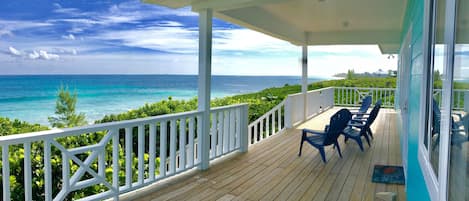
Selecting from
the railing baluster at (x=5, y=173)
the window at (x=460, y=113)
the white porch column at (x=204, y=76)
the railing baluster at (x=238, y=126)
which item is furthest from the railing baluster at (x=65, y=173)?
the railing baluster at (x=238, y=126)

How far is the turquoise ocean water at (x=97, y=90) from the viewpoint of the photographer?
22453mm

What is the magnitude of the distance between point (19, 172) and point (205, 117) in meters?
2.33

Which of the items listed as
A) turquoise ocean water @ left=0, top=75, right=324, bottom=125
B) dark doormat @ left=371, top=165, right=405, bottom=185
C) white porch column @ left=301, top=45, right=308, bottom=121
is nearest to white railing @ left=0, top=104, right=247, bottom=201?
dark doormat @ left=371, top=165, right=405, bottom=185

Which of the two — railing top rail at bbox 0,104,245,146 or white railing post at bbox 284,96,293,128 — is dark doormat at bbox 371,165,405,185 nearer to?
railing top rail at bbox 0,104,245,146

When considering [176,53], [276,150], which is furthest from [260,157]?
[176,53]

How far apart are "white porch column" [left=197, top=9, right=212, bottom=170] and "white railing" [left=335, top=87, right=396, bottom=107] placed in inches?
360

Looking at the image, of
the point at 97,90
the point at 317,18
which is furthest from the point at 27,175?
the point at 97,90

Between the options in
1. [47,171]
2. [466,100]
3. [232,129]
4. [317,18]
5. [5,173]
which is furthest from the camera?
[317,18]

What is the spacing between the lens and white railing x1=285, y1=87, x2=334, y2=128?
8320mm

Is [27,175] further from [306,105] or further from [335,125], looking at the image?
[306,105]

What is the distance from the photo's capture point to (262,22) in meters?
6.22

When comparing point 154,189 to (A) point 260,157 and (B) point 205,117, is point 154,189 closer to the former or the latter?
(B) point 205,117

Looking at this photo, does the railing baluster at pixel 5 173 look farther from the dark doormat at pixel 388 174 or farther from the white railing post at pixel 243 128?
the dark doormat at pixel 388 174

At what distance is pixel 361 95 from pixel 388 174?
27.9 ft
